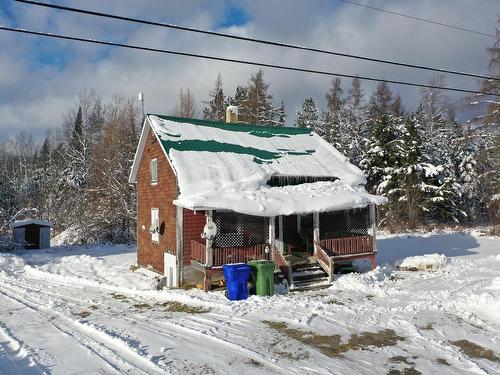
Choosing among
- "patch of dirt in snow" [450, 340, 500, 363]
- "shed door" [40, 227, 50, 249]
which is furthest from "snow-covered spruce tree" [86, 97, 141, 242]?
"patch of dirt in snow" [450, 340, 500, 363]

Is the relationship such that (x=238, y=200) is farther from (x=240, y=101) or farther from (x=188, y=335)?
(x=240, y=101)

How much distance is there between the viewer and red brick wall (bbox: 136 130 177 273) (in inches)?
671

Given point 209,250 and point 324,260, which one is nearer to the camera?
point 209,250

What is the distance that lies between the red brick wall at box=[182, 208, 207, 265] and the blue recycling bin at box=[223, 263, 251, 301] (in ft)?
10.6

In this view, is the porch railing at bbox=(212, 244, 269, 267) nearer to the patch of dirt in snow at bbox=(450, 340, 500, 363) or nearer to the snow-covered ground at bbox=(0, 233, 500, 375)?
the snow-covered ground at bbox=(0, 233, 500, 375)

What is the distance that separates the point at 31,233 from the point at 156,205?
46.8 ft

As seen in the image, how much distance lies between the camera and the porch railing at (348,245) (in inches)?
637

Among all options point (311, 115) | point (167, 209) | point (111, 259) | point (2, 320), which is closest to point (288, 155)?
point (167, 209)

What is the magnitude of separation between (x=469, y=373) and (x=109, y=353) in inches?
252

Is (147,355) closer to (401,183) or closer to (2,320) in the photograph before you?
(2,320)

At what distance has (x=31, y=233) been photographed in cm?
2831

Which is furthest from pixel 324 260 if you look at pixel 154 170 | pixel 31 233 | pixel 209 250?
pixel 31 233

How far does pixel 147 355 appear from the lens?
25.1 feet

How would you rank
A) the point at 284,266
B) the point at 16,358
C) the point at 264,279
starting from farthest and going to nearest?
the point at 284,266 → the point at 264,279 → the point at 16,358
